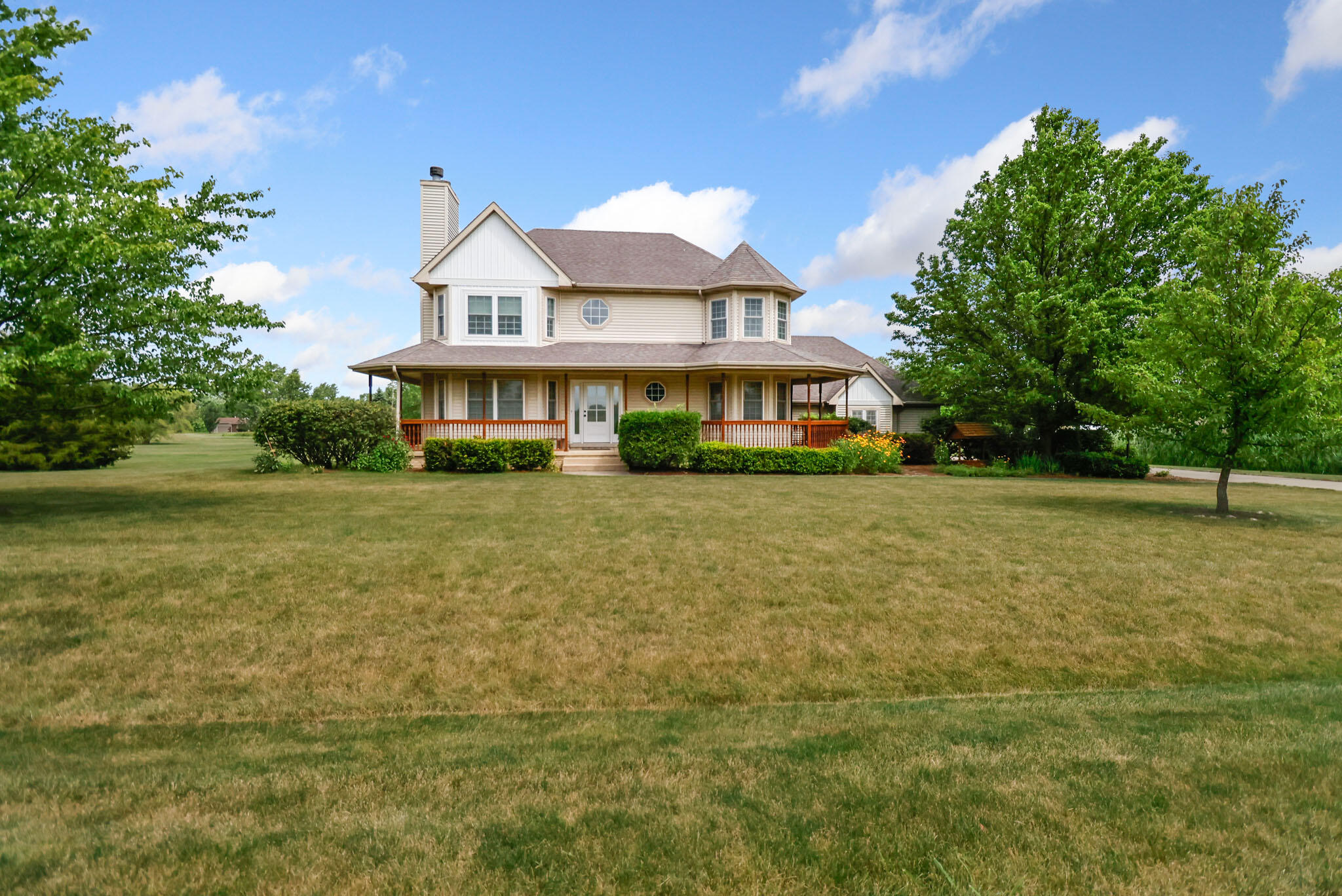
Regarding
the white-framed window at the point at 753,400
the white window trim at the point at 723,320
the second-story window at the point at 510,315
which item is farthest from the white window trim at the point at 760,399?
the second-story window at the point at 510,315

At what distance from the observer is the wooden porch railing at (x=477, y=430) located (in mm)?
22547

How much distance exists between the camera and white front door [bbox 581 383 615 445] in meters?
24.4

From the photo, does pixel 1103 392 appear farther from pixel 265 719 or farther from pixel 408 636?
pixel 265 719

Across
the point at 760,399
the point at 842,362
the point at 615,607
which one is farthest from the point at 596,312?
the point at 842,362

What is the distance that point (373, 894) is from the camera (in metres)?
2.74

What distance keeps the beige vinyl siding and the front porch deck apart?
3.69 metres

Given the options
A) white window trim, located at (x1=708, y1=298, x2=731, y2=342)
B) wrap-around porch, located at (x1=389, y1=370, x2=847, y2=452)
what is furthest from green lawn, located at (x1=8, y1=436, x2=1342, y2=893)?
white window trim, located at (x1=708, y1=298, x2=731, y2=342)

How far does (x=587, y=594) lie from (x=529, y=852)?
484 cm

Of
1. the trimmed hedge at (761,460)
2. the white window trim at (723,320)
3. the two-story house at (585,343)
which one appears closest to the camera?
the trimmed hedge at (761,460)

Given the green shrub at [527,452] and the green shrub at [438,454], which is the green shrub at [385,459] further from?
the green shrub at [527,452]

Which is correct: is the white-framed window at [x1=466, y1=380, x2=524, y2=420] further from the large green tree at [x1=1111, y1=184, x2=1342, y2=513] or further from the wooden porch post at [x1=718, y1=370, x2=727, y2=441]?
the large green tree at [x1=1111, y1=184, x2=1342, y2=513]

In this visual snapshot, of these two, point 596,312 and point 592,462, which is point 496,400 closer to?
point 596,312

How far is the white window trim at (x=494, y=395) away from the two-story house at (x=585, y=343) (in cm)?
3

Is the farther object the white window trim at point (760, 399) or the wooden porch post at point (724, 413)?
the white window trim at point (760, 399)
